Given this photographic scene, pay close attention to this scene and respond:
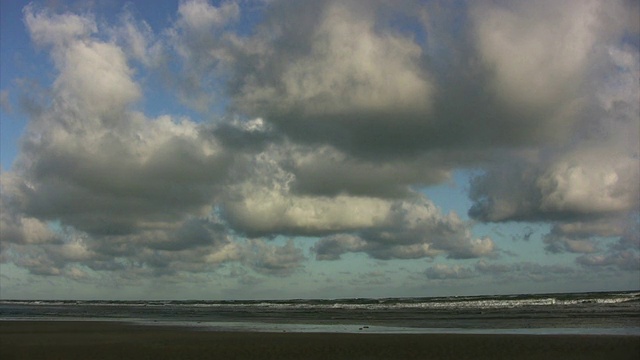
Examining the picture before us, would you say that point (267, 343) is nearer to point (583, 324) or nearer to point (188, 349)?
point (188, 349)

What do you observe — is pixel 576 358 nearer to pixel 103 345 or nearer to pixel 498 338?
pixel 498 338

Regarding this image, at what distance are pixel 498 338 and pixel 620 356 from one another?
6.61 m

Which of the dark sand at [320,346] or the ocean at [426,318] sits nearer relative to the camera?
the dark sand at [320,346]

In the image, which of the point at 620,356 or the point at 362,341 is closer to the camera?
the point at 620,356

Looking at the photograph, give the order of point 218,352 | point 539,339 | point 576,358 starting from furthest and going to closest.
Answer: point 539,339
point 218,352
point 576,358

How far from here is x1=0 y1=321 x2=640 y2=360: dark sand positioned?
71.4 feet

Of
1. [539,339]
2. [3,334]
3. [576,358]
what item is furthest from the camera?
[3,334]

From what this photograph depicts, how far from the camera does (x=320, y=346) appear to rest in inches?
980

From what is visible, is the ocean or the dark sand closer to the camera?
the dark sand

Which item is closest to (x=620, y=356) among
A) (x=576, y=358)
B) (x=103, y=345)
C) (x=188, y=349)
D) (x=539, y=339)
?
(x=576, y=358)

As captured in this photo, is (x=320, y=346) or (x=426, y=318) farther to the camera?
(x=426, y=318)

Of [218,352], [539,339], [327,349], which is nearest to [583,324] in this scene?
[539,339]

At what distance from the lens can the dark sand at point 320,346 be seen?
21.8 metres

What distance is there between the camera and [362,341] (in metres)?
26.4
